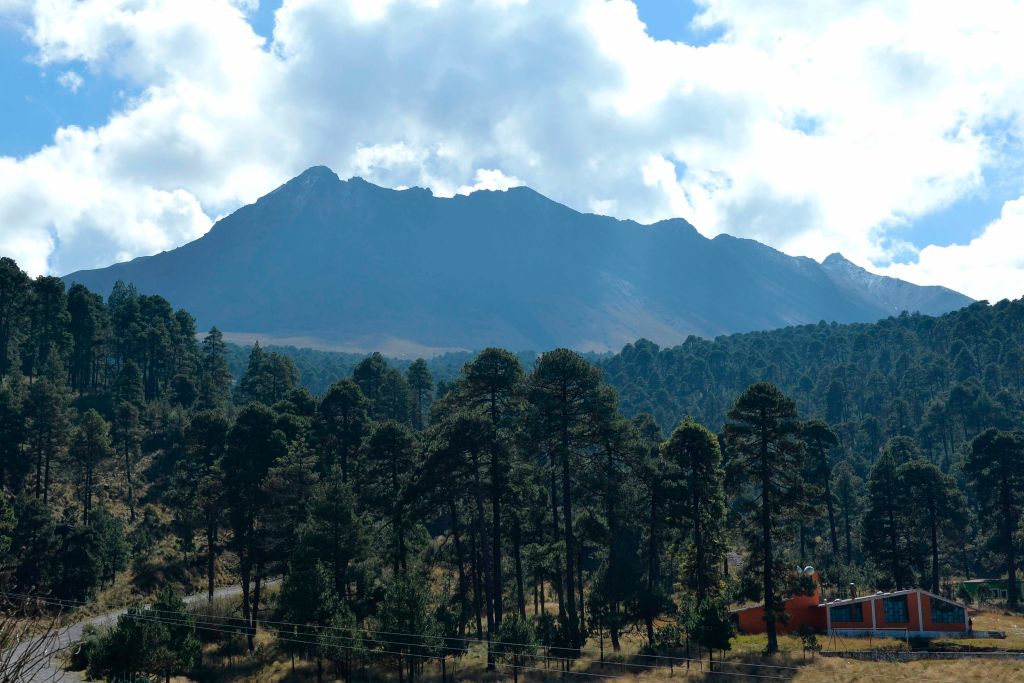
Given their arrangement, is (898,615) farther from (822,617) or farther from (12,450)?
(12,450)

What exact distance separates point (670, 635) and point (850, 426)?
319 ft

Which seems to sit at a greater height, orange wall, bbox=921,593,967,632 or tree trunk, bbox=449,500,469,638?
tree trunk, bbox=449,500,469,638

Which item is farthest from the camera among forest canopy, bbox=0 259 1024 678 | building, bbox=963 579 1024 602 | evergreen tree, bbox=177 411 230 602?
building, bbox=963 579 1024 602

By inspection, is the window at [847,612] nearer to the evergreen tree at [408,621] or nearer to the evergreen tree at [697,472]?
the evergreen tree at [697,472]

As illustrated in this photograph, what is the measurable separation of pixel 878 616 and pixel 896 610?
1176mm

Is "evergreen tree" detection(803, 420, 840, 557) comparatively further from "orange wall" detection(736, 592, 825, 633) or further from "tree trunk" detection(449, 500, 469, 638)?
"tree trunk" detection(449, 500, 469, 638)

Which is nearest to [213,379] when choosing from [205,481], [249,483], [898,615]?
[205,481]

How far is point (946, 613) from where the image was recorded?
49.0m

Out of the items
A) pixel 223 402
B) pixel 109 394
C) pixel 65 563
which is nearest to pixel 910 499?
pixel 65 563

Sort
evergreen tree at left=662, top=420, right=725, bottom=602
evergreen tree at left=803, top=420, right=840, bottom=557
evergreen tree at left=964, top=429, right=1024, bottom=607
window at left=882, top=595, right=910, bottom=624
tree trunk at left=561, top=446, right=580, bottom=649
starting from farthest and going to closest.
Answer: evergreen tree at left=803, top=420, right=840, bottom=557, evergreen tree at left=964, top=429, right=1024, bottom=607, window at left=882, top=595, right=910, bottom=624, evergreen tree at left=662, top=420, right=725, bottom=602, tree trunk at left=561, top=446, right=580, bottom=649

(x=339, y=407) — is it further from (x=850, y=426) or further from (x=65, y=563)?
(x=850, y=426)

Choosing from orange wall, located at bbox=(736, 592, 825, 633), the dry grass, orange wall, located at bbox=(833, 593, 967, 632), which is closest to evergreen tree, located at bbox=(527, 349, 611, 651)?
the dry grass

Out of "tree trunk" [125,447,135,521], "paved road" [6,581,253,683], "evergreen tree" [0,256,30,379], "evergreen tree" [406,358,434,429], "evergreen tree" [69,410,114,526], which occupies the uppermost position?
"evergreen tree" [0,256,30,379]

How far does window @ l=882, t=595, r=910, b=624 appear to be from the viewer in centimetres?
4916
